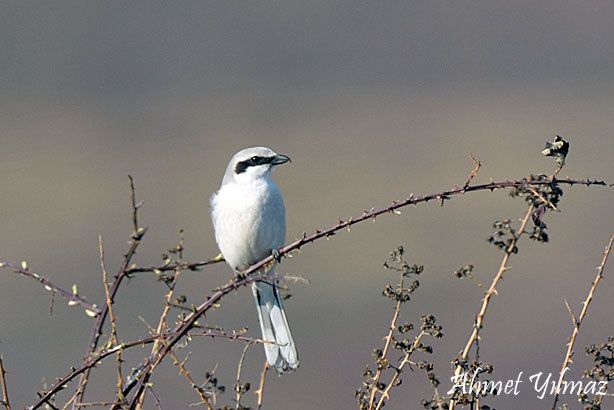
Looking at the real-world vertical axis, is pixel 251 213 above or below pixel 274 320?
above

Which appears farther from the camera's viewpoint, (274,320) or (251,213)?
(251,213)

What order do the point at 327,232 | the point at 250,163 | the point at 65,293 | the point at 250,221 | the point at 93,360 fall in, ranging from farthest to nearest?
the point at 250,163 → the point at 250,221 → the point at 327,232 → the point at 65,293 → the point at 93,360

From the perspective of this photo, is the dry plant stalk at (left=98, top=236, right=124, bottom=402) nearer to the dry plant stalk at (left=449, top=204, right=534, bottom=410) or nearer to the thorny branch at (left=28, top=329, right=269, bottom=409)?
the thorny branch at (left=28, top=329, right=269, bottom=409)

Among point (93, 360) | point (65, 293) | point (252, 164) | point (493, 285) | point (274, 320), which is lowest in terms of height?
point (93, 360)

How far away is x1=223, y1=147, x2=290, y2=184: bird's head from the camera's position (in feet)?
17.9

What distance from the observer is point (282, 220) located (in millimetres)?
5414

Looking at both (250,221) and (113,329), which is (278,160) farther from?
(113,329)

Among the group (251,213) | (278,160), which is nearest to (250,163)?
(278,160)

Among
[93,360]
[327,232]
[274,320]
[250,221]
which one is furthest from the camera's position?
[250,221]

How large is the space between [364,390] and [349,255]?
22.0 m

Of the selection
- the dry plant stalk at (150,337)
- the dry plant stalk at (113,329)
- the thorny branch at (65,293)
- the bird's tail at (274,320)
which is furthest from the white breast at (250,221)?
the dry plant stalk at (113,329)

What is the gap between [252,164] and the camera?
545cm

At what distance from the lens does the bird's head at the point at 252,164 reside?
5.45 metres

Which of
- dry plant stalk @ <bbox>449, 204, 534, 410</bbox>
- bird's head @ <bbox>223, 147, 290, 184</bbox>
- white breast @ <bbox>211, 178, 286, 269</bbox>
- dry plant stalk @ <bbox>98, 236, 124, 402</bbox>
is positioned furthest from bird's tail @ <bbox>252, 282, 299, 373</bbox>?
dry plant stalk @ <bbox>98, 236, 124, 402</bbox>
